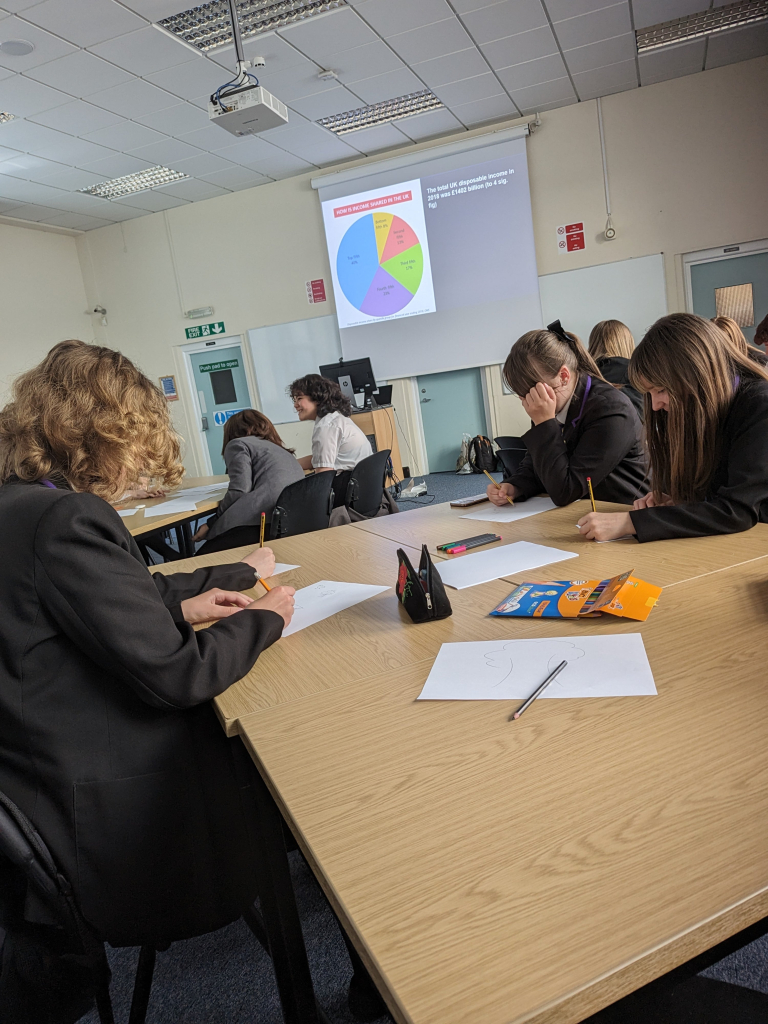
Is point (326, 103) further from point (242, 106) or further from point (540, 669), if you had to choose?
point (540, 669)

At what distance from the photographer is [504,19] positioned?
449 centimetres

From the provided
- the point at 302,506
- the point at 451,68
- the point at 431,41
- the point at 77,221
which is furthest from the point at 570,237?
the point at 77,221

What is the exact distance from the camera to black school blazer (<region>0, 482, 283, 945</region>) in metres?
0.97

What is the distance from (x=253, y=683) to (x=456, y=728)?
397 millimetres

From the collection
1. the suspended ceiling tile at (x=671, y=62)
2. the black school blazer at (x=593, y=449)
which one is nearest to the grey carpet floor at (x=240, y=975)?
the black school blazer at (x=593, y=449)

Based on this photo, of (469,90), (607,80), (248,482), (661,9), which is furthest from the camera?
(607,80)

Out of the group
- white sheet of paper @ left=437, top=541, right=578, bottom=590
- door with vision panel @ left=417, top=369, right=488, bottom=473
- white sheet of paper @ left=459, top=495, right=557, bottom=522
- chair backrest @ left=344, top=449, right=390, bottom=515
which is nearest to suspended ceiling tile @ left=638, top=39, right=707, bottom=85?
door with vision panel @ left=417, top=369, right=488, bottom=473

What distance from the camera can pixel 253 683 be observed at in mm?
1128

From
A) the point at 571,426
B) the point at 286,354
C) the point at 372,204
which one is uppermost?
the point at 372,204

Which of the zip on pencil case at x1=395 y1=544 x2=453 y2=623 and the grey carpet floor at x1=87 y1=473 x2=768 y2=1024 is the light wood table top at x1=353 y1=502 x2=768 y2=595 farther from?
the grey carpet floor at x1=87 y1=473 x2=768 y2=1024

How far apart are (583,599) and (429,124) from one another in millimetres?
6257

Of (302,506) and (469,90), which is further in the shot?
(469,90)

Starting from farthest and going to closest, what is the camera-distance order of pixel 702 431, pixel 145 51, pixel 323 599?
pixel 145 51
pixel 702 431
pixel 323 599

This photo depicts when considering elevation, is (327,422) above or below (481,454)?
above
